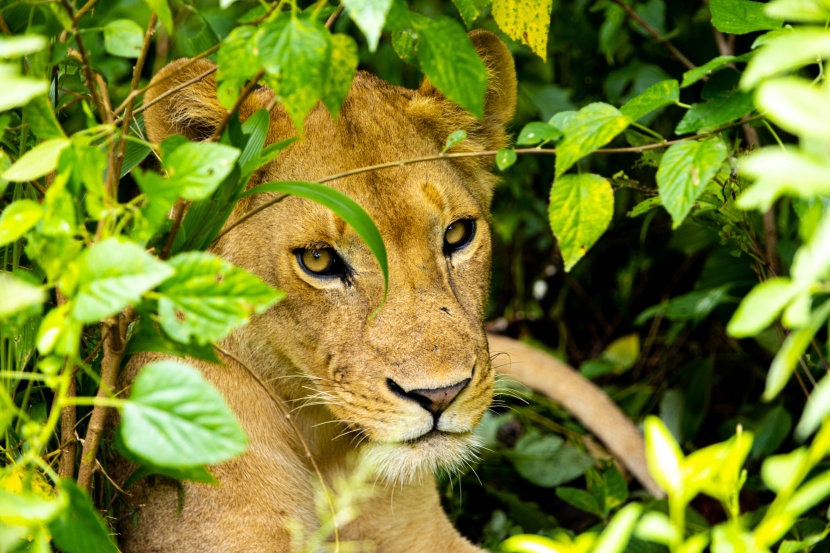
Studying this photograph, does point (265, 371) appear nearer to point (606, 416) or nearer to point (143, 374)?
point (143, 374)

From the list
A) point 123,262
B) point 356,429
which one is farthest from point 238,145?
point 356,429

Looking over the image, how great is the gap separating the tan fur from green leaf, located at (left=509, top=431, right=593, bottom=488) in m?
1.42

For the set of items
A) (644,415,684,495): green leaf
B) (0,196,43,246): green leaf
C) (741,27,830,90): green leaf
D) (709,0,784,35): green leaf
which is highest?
(741,27,830,90): green leaf

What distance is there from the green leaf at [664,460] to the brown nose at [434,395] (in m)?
1.05

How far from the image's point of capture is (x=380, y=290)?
2627mm

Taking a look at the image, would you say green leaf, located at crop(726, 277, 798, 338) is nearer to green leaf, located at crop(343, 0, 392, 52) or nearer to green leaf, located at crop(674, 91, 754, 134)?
green leaf, located at crop(343, 0, 392, 52)

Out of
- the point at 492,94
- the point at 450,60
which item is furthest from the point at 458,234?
the point at 450,60

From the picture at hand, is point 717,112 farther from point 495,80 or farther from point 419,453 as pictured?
point 495,80

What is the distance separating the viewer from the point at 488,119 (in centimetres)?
328

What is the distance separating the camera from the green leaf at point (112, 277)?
137cm

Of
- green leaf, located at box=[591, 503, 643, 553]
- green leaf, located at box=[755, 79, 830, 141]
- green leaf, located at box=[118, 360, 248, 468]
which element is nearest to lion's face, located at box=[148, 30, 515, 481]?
green leaf, located at box=[118, 360, 248, 468]

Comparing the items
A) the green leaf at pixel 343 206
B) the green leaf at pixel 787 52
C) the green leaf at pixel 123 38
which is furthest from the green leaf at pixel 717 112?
the green leaf at pixel 123 38

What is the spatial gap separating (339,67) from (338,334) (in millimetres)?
959

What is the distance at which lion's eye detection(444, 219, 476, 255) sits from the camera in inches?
112
